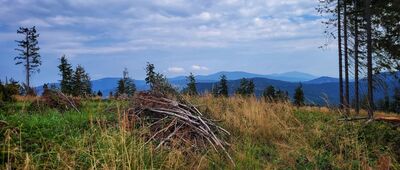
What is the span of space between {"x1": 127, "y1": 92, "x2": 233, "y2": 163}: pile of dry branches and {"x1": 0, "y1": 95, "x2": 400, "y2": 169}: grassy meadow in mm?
251

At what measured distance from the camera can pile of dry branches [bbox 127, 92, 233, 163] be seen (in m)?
7.40

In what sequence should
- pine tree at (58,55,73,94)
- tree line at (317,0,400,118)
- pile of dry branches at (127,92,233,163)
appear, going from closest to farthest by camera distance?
pile of dry branches at (127,92,233,163) < tree line at (317,0,400,118) < pine tree at (58,55,73,94)

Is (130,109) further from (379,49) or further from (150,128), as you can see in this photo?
(379,49)

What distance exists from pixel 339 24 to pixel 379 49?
3.23 meters

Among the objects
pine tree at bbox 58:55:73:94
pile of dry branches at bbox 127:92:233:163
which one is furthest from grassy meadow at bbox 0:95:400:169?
pine tree at bbox 58:55:73:94

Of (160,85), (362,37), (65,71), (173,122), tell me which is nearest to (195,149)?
(173,122)

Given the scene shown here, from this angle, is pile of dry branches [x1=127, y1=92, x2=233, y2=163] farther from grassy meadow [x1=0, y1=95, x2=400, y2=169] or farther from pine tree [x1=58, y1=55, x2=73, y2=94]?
pine tree [x1=58, y1=55, x2=73, y2=94]

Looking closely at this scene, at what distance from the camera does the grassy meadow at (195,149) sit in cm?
510

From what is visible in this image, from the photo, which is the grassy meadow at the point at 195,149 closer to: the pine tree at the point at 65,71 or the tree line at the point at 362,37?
the tree line at the point at 362,37

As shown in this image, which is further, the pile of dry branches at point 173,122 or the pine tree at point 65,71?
the pine tree at point 65,71

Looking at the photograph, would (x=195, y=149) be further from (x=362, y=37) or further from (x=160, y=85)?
(x=362, y=37)

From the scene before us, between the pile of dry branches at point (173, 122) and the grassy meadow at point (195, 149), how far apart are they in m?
0.25

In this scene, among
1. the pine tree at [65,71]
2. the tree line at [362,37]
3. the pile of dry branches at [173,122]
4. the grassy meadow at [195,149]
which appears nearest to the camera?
the grassy meadow at [195,149]

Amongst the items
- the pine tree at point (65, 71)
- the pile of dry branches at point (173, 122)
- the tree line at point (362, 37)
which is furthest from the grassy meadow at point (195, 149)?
the pine tree at point (65, 71)
